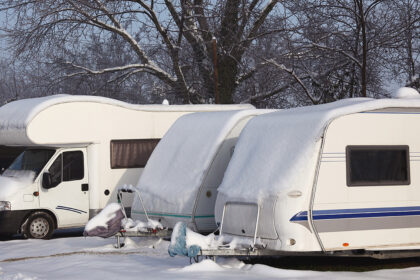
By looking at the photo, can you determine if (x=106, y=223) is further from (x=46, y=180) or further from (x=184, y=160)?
Answer: (x=46, y=180)

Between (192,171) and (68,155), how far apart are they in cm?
392

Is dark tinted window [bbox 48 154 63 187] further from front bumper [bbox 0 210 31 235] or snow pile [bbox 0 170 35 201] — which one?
front bumper [bbox 0 210 31 235]

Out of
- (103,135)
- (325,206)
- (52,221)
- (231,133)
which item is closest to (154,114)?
(103,135)

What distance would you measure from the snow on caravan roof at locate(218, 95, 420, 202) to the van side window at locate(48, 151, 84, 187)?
215 inches

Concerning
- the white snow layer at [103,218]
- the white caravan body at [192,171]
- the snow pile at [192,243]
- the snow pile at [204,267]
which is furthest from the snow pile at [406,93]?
the white snow layer at [103,218]

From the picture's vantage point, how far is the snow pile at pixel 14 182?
14719 mm

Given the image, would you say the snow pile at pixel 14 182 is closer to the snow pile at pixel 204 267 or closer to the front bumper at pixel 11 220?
the front bumper at pixel 11 220

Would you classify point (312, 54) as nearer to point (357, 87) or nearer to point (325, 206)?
point (357, 87)

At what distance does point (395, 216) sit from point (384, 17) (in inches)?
472

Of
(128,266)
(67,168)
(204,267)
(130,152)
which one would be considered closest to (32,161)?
(67,168)

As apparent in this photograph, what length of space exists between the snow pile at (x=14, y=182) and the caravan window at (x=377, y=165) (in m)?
7.24

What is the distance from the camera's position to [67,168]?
15.3 meters

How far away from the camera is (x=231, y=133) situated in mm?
12359

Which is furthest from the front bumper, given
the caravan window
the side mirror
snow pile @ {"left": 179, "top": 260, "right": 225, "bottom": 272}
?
the caravan window
